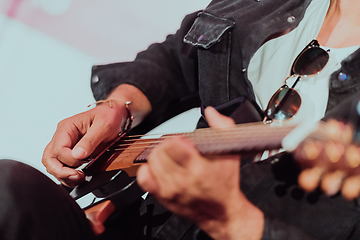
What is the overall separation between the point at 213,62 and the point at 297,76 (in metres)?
0.20

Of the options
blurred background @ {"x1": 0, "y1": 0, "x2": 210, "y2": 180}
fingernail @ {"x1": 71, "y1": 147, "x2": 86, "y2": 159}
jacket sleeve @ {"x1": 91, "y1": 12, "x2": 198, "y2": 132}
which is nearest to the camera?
fingernail @ {"x1": 71, "y1": 147, "x2": 86, "y2": 159}

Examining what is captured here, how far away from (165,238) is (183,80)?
18.0 inches

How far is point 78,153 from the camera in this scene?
0.49 meters

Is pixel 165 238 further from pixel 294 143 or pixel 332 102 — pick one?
pixel 332 102

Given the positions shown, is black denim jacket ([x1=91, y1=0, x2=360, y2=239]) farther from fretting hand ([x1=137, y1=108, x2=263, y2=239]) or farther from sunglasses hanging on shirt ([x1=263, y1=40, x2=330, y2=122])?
fretting hand ([x1=137, y1=108, x2=263, y2=239])

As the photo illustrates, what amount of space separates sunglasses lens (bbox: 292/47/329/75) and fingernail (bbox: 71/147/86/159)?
0.49 metres

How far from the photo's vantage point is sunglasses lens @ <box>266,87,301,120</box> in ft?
1.68

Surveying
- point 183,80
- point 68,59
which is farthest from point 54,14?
point 183,80

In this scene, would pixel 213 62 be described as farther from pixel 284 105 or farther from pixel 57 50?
pixel 57 50

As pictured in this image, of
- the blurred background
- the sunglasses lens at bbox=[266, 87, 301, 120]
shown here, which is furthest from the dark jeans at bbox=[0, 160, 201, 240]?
the blurred background

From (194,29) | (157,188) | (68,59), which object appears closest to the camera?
(157,188)

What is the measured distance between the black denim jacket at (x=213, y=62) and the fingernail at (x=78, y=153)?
10.1 inches

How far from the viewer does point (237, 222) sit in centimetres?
34

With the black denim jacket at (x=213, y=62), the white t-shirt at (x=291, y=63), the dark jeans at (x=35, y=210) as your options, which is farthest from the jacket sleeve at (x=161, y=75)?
the dark jeans at (x=35, y=210)
